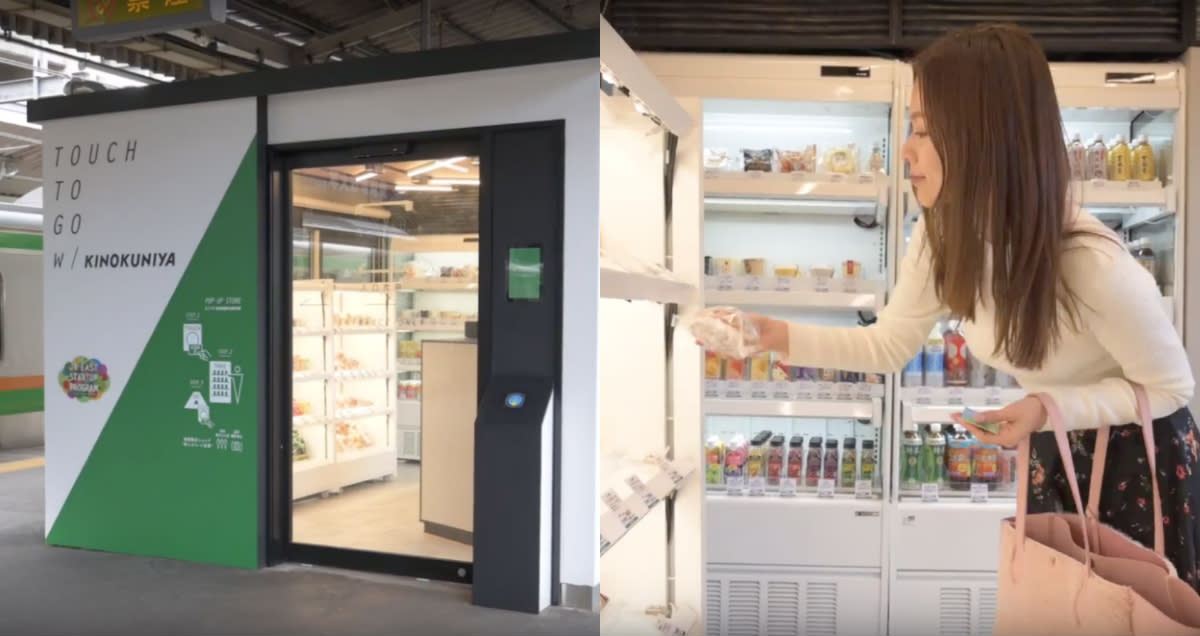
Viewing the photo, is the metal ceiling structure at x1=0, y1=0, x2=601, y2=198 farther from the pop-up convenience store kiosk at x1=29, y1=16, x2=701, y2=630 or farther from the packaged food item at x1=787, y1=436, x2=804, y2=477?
the packaged food item at x1=787, y1=436, x2=804, y2=477

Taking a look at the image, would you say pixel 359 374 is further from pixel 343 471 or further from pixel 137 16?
pixel 137 16

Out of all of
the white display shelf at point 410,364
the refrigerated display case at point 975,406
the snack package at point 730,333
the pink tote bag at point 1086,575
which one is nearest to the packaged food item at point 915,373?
the refrigerated display case at point 975,406

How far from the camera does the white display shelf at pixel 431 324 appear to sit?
391cm

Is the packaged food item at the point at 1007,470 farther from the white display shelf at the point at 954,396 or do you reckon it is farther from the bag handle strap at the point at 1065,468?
the bag handle strap at the point at 1065,468

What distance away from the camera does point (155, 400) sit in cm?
386

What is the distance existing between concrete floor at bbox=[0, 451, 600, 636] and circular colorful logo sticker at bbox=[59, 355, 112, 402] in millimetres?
697

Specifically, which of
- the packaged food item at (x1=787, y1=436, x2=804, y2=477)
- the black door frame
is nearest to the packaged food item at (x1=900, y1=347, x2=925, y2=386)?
the packaged food item at (x1=787, y1=436, x2=804, y2=477)

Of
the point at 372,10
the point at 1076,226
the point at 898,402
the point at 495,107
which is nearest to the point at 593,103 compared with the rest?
the point at 495,107

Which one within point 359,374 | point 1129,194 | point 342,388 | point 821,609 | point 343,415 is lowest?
point 821,609

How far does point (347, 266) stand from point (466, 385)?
81 cm

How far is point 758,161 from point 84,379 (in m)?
3.31

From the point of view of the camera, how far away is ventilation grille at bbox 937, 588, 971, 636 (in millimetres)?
4328

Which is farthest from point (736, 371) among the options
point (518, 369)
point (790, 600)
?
point (518, 369)

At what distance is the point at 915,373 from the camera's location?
4.42 metres
